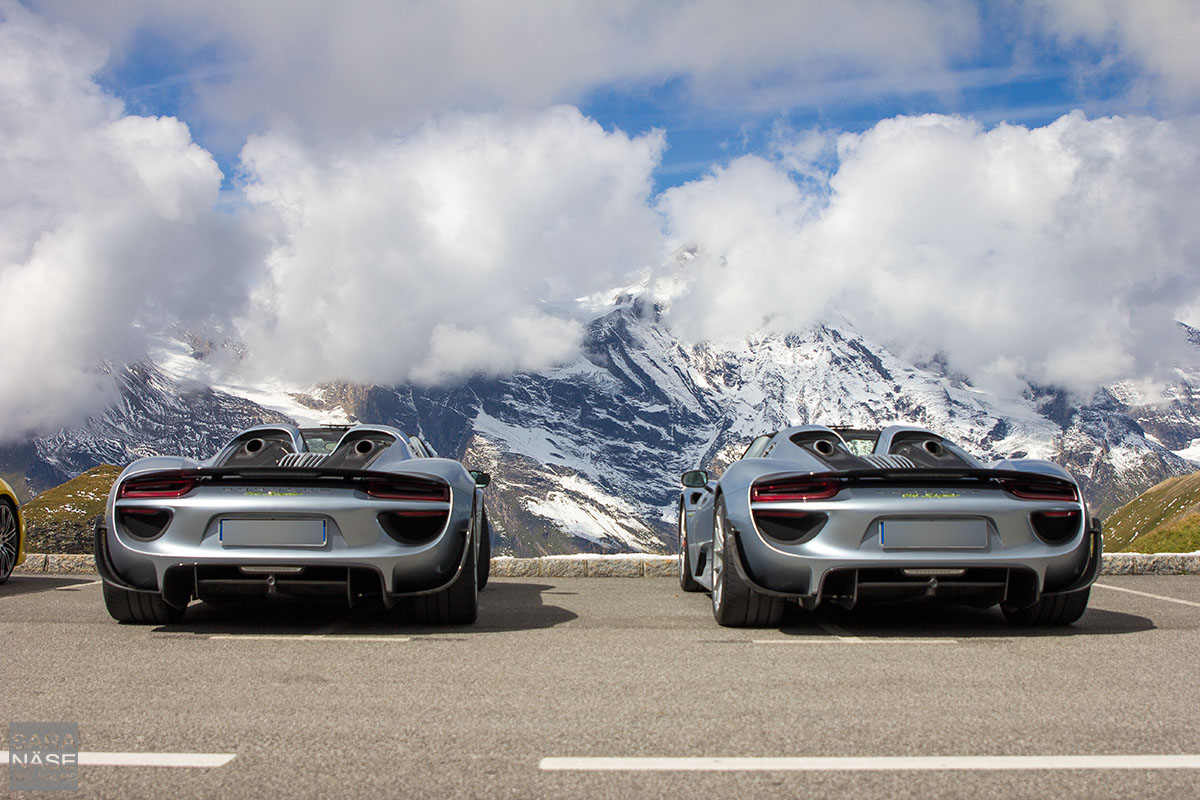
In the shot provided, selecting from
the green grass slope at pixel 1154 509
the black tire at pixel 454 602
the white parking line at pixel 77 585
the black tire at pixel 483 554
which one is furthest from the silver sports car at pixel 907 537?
the green grass slope at pixel 1154 509

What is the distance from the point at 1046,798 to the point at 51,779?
2.81 meters

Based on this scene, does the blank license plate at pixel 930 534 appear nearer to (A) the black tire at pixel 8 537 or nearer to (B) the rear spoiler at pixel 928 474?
(B) the rear spoiler at pixel 928 474

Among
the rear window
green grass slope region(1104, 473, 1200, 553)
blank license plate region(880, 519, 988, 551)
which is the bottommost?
green grass slope region(1104, 473, 1200, 553)

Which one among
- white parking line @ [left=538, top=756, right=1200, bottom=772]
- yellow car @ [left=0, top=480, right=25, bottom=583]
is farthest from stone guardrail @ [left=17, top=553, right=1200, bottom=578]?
white parking line @ [left=538, top=756, right=1200, bottom=772]

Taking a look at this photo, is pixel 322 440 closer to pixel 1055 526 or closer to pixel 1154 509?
pixel 1055 526

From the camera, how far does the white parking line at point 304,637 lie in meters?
5.70

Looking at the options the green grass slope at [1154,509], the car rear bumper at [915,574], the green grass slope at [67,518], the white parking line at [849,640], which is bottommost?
the green grass slope at [1154,509]

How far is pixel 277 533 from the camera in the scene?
18.5 feet

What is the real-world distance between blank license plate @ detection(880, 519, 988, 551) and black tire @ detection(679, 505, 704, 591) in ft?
9.72

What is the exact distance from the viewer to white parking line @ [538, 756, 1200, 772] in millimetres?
3145

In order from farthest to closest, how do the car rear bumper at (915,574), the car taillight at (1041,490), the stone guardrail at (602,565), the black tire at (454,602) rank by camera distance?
the stone guardrail at (602,565), the black tire at (454,602), the car taillight at (1041,490), the car rear bumper at (915,574)

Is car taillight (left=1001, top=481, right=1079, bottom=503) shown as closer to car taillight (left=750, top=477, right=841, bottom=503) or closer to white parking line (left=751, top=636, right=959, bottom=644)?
white parking line (left=751, top=636, right=959, bottom=644)

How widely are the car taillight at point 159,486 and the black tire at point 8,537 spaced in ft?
11.3

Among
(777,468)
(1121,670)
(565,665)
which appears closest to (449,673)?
(565,665)
